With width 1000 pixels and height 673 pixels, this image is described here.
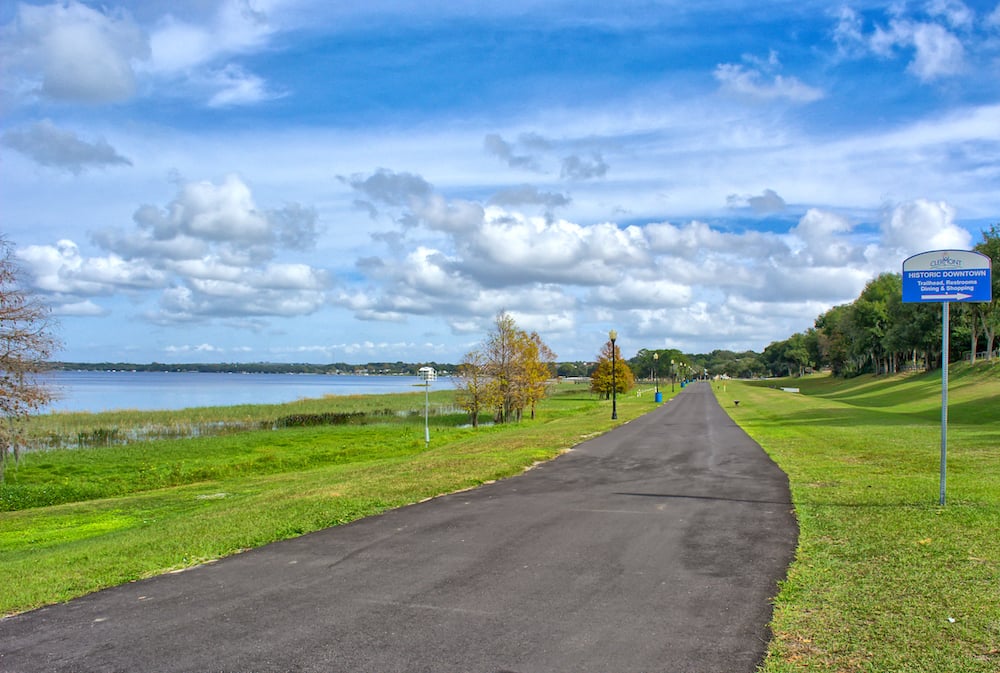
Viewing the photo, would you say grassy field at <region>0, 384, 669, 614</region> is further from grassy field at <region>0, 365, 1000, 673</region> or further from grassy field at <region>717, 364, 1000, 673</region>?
grassy field at <region>717, 364, 1000, 673</region>

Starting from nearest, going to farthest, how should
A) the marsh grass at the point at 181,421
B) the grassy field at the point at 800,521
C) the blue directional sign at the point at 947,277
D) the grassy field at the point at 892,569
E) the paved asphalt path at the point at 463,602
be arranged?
the grassy field at the point at 892,569 < the paved asphalt path at the point at 463,602 < the grassy field at the point at 800,521 < the blue directional sign at the point at 947,277 < the marsh grass at the point at 181,421

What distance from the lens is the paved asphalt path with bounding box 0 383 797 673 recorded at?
5.16 m

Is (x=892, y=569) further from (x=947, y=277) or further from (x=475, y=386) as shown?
(x=475, y=386)

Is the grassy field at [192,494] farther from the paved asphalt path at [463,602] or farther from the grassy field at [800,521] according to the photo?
the paved asphalt path at [463,602]

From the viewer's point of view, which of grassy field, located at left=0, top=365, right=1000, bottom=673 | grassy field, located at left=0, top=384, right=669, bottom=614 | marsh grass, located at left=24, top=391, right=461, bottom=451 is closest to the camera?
grassy field, located at left=0, top=365, right=1000, bottom=673

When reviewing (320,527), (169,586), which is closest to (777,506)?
(320,527)

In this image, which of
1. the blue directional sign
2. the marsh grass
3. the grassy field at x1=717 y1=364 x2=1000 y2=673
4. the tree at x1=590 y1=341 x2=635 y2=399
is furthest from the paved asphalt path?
the tree at x1=590 y1=341 x2=635 y2=399

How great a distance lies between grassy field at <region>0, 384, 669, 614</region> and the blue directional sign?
831cm

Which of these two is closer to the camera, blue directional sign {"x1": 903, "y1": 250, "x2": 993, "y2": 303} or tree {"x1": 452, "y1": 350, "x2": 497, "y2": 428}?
blue directional sign {"x1": 903, "y1": 250, "x2": 993, "y2": 303}

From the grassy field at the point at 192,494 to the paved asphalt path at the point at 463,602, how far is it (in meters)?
0.88

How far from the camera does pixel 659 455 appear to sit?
18766 millimetres

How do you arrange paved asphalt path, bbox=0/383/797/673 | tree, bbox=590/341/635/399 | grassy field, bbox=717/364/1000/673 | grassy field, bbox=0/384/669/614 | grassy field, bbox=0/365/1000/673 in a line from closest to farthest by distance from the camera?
1. grassy field, bbox=717/364/1000/673
2. paved asphalt path, bbox=0/383/797/673
3. grassy field, bbox=0/365/1000/673
4. grassy field, bbox=0/384/669/614
5. tree, bbox=590/341/635/399

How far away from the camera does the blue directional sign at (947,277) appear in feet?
32.8

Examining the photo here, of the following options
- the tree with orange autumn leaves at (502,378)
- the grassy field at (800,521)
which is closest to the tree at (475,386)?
the tree with orange autumn leaves at (502,378)
